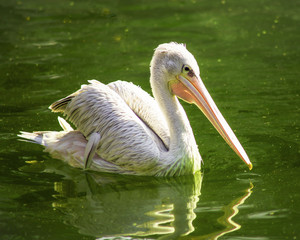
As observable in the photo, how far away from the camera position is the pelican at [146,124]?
532cm

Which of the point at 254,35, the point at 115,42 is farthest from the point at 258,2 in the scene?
the point at 115,42

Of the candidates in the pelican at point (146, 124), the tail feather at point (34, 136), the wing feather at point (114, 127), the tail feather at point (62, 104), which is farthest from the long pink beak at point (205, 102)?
the tail feather at point (34, 136)

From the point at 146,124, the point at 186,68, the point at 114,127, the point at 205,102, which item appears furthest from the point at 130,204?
the point at 186,68

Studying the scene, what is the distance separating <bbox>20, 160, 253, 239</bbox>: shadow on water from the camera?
4320mm

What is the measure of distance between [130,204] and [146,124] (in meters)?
1.04

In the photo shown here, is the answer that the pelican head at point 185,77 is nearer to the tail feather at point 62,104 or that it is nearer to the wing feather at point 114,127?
the wing feather at point 114,127

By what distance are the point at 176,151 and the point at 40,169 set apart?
4.34ft

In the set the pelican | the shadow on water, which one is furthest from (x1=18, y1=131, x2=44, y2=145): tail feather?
the shadow on water

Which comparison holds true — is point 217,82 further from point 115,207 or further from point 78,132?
point 115,207

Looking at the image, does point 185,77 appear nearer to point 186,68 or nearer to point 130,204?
point 186,68

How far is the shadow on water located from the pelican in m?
0.14

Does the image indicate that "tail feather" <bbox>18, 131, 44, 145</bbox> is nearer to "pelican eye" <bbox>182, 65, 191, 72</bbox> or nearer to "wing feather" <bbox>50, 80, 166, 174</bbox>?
"wing feather" <bbox>50, 80, 166, 174</bbox>

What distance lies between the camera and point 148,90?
7430 mm

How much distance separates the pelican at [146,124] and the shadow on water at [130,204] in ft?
0.46
